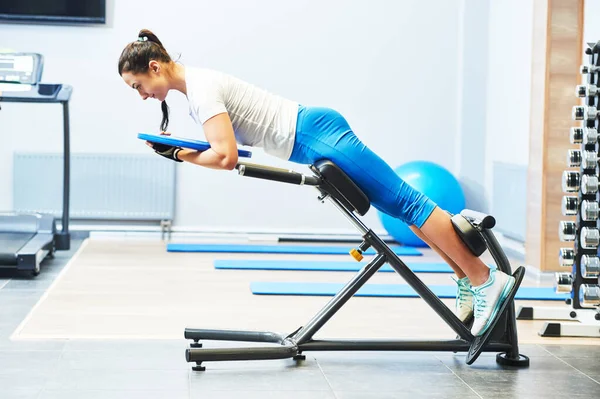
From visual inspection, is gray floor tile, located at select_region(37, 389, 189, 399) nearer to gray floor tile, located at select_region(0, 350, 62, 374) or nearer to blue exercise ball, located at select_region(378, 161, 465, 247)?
gray floor tile, located at select_region(0, 350, 62, 374)

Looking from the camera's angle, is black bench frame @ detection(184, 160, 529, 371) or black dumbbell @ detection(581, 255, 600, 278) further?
black dumbbell @ detection(581, 255, 600, 278)

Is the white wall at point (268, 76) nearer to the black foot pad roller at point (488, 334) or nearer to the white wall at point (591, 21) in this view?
the white wall at point (591, 21)

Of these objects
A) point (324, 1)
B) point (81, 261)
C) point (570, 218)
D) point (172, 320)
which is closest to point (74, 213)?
point (81, 261)

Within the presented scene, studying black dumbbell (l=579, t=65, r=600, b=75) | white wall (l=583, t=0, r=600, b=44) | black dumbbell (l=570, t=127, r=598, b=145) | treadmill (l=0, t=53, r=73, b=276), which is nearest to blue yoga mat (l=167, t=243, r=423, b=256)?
treadmill (l=0, t=53, r=73, b=276)

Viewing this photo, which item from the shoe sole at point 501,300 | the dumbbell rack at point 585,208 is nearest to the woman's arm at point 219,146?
the shoe sole at point 501,300

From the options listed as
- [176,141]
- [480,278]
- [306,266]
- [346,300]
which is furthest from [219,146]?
[306,266]

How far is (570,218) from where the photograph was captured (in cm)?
543

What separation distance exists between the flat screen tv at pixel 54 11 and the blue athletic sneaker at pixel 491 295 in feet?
15.4

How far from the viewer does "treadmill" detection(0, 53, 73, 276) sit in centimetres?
586

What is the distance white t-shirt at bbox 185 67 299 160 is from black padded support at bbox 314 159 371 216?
179 mm

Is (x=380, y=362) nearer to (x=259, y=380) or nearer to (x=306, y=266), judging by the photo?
(x=259, y=380)

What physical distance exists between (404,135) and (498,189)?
95cm

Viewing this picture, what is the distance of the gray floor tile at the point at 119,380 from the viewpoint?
3.00 m

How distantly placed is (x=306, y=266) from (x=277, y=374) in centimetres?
274
